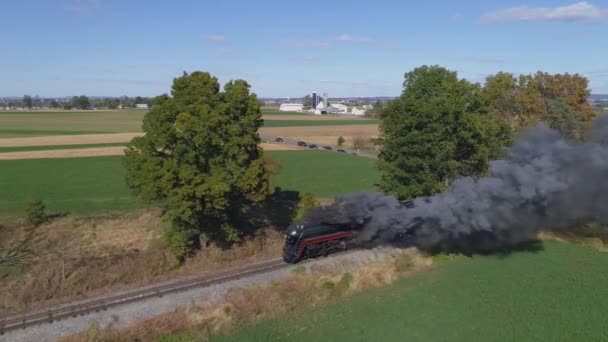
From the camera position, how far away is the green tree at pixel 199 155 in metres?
29.1

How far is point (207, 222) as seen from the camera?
32.4 meters

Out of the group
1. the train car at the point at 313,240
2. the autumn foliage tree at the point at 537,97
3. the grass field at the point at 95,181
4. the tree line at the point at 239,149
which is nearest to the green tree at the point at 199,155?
the tree line at the point at 239,149

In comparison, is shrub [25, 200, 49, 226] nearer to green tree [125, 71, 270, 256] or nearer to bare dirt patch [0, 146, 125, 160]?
green tree [125, 71, 270, 256]

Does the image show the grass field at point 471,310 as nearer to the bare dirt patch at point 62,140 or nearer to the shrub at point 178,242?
the shrub at point 178,242

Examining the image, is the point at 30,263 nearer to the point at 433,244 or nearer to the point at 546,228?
the point at 433,244

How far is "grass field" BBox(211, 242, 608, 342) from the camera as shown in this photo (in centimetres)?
2147

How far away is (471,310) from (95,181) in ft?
136

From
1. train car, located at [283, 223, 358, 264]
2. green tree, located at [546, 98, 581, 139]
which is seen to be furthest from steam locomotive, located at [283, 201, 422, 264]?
green tree, located at [546, 98, 581, 139]

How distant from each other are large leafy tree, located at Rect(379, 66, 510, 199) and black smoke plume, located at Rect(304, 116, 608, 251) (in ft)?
14.3

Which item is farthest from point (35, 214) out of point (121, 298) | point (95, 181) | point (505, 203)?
point (505, 203)

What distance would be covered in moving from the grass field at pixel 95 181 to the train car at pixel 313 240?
17089 millimetres

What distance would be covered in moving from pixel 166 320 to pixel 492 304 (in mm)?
15929

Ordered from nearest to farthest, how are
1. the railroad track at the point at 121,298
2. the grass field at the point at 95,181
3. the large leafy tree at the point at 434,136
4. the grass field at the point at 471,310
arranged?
1. the grass field at the point at 471,310
2. the railroad track at the point at 121,298
3. the large leafy tree at the point at 434,136
4. the grass field at the point at 95,181

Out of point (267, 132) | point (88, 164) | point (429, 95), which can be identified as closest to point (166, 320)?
point (429, 95)
